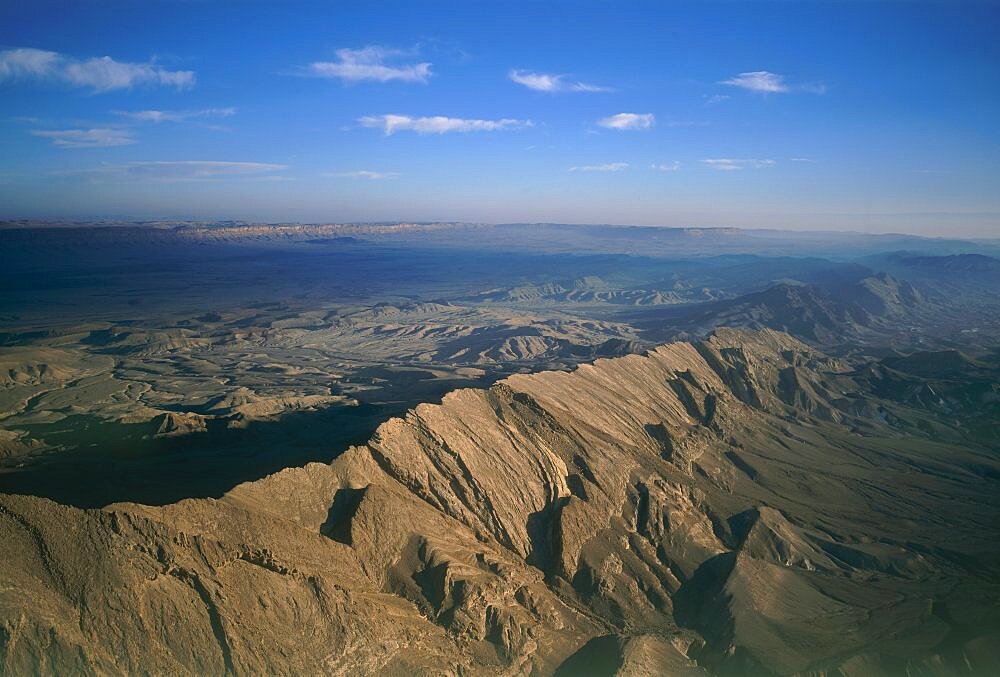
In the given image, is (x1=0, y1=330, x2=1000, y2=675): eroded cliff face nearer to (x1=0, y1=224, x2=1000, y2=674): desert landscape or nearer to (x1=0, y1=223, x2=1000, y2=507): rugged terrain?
(x1=0, y1=224, x2=1000, y2=674): desert landscape

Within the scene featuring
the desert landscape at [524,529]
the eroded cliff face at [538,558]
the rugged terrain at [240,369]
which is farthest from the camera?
the rugged terrain at [240,369]

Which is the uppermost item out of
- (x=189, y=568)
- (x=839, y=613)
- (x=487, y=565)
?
(x=189, y=568)

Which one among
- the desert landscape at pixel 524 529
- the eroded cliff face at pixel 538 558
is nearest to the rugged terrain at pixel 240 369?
the desert landscape at pixel 524 529

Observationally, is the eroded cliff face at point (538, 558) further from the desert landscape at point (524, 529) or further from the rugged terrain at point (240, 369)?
the rugged terrain at point (240, 369)

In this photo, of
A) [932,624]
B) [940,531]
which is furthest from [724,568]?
[940,531]

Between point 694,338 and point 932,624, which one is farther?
point 694,338

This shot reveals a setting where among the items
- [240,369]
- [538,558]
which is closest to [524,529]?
[538,558]

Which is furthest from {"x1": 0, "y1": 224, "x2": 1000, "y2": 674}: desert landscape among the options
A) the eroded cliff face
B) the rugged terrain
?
the rugged terrain

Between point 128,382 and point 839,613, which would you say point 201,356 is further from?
point 839,613
